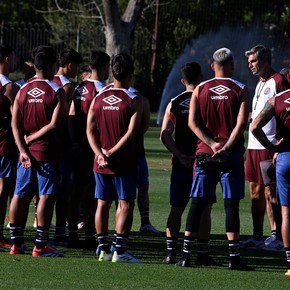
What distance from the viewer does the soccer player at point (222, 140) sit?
39.7 ft

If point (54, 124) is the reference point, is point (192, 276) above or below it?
below

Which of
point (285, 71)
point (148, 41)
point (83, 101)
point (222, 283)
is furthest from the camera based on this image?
point (148, 41)

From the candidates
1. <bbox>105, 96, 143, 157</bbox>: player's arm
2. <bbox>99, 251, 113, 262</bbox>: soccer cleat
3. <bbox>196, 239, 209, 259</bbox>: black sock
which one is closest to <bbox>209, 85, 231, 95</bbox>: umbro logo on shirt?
<bbox>105, 96, 143, 157</bbox>: player's arm

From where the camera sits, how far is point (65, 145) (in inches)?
555

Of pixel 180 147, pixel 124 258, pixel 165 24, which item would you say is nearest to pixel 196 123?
pixel 180 147

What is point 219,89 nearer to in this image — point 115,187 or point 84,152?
point 115,187

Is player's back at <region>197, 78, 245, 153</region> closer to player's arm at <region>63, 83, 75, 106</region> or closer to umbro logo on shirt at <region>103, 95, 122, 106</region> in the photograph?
umbro logo on shirt at <region>103, 95, 122, 106</region>

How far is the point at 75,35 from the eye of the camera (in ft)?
200

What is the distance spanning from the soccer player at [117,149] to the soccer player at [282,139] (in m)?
1.52

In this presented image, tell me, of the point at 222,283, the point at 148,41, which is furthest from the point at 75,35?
the point at 222,283

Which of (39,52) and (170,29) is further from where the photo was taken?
(170,29)

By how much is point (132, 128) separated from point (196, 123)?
0.74 metres

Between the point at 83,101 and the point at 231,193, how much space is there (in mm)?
2622

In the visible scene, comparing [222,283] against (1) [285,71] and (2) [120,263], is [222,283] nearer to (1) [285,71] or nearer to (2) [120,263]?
(2) [120,263]
